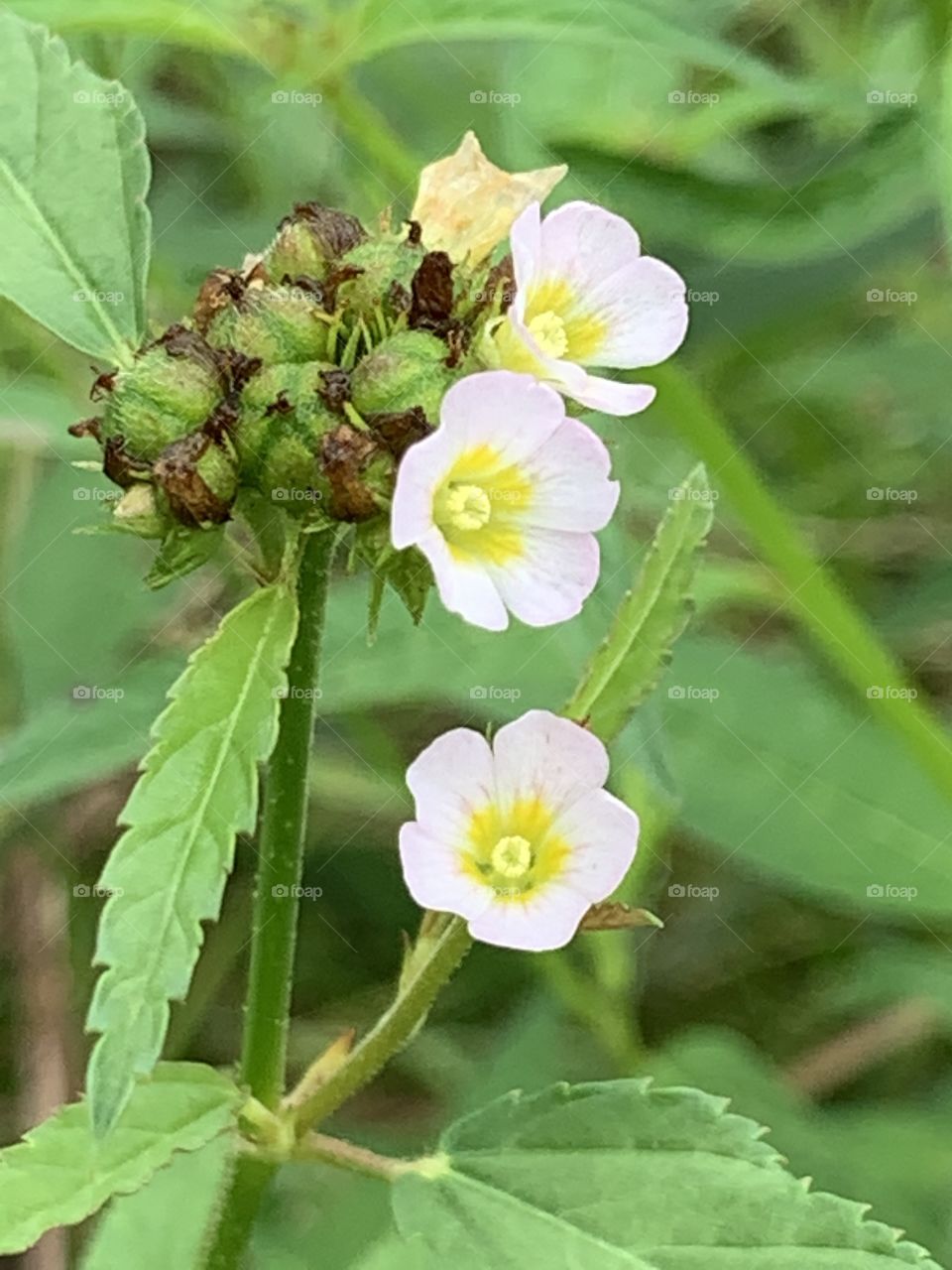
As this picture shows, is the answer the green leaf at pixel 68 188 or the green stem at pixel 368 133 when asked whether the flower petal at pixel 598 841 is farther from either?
the green stem at pixel 368 133

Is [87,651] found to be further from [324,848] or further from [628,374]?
[628,374]

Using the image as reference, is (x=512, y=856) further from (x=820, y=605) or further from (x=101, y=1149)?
(x=820, y=605)

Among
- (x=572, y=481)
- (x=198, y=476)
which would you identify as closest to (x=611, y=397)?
(x=572, y=481)

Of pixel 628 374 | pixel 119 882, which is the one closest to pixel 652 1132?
pixel 119 882

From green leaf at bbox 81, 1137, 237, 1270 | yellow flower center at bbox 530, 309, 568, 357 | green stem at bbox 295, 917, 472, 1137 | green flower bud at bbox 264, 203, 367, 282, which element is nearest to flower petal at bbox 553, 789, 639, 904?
green stem at bbox 295, 917, 472, 1137

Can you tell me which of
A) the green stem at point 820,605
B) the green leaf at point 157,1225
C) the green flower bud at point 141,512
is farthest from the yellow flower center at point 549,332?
the green leaf at point 157,1225

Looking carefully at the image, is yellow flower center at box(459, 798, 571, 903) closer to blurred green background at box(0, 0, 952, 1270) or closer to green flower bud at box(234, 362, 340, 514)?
green flower bud at box(234, 362, 340, 514)
